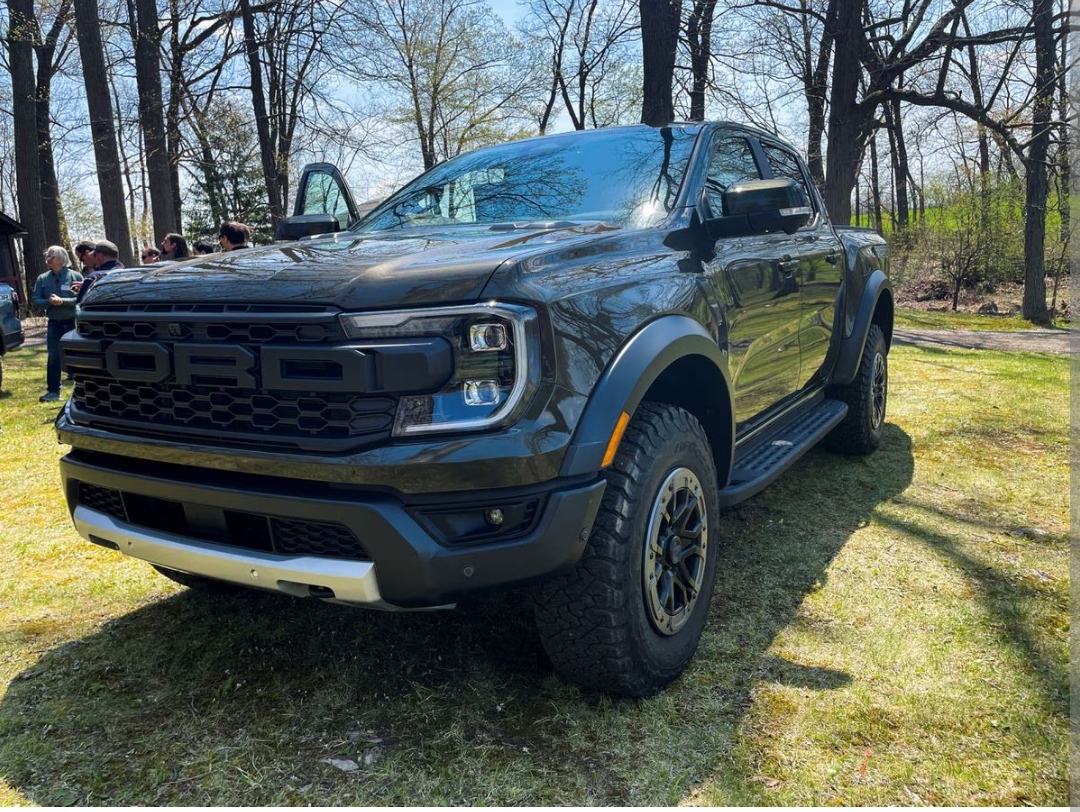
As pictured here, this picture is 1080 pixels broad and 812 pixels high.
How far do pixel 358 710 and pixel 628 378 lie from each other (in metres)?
1.33

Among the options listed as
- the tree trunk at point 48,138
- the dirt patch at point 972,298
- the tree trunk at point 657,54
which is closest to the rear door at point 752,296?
the tree trunk at point 657,54

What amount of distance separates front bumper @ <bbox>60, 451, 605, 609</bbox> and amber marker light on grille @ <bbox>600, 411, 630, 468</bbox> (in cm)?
6

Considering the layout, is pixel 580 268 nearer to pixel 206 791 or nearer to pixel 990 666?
pixel 206 791

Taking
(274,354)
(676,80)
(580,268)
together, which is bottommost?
(274,354)

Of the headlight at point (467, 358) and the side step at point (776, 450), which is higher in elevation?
the headlight at point (467, 358)

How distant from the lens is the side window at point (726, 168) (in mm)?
3332

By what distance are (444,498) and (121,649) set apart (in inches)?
65.4

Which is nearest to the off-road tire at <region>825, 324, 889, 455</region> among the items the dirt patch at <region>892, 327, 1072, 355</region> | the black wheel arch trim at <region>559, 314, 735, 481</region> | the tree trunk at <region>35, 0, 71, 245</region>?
the black wheel arch trim at <region>559, 314, 735, 481</region>

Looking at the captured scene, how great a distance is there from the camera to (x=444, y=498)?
2.01 meters

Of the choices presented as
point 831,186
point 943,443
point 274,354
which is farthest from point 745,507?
point 831,186

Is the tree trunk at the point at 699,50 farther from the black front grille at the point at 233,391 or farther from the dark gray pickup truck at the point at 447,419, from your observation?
the black front grille at the point at 233,391

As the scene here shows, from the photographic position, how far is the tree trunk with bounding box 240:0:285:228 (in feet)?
57.4

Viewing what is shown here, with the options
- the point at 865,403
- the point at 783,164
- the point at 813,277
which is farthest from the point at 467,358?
the point at 865,403

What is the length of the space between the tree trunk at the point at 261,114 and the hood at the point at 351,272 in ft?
53.2
